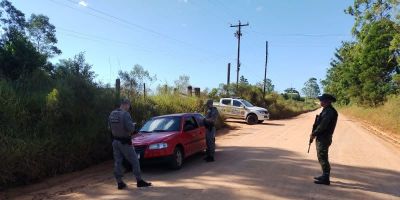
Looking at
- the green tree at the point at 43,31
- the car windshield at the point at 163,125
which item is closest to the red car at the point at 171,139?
the car windshield at the point at 163,125

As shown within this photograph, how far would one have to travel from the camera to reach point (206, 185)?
28.9ft

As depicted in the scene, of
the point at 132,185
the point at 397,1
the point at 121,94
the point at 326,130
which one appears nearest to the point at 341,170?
the point at 326,130

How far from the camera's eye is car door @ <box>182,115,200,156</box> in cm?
1195

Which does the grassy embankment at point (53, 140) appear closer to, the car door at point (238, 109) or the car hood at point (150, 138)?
the car hood at point (150, 138)

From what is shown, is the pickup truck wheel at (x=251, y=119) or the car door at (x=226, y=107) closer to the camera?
the pickup truck wheel at (x=251, y=119)

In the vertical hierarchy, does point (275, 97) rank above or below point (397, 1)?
below

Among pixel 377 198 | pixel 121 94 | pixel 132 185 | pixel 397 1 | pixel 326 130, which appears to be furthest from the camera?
pixel 397 1

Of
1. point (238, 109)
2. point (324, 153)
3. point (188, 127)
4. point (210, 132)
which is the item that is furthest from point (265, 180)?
point (238, 109)

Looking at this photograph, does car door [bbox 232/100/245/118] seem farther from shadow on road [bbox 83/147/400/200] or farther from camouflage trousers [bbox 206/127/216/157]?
camouflage trousers [bbox 206/127/216/157]

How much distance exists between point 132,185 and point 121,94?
24.0 ft

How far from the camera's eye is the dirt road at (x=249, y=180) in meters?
8.12

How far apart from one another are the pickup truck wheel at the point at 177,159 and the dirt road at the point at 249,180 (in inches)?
9.6

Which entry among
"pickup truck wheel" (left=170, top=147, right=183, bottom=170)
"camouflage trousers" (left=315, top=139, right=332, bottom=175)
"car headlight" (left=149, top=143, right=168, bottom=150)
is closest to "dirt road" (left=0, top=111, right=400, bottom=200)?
"pickup truck wheel" (left=170, top=147, right=183, bottom=170)

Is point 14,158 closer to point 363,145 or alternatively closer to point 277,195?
point 277,195
